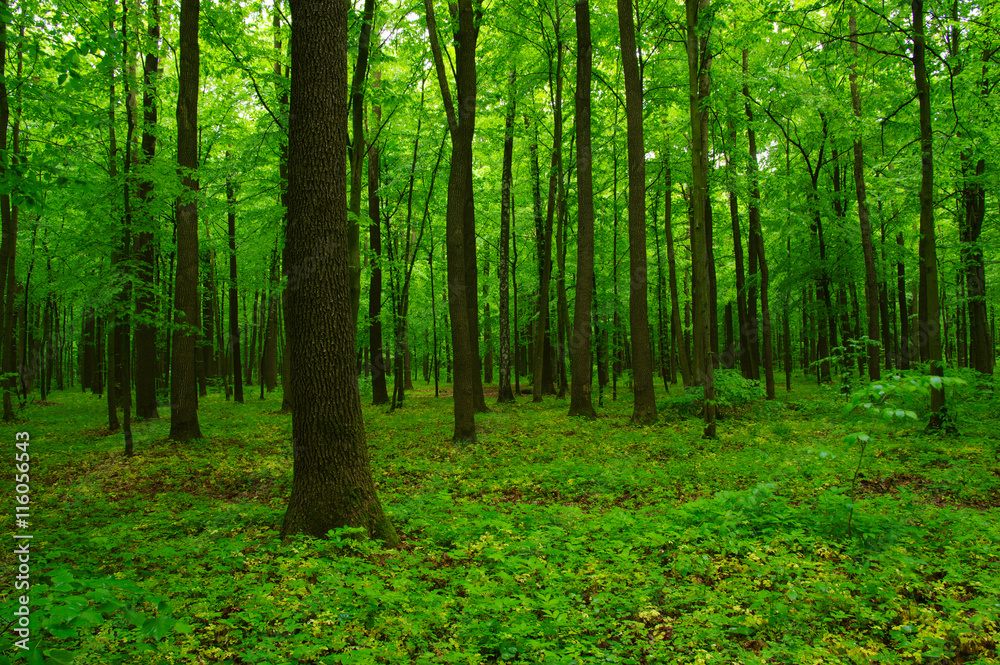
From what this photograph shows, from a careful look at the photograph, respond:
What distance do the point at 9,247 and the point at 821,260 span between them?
26341 mm

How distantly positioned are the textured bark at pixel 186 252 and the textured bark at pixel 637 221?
9.69 m

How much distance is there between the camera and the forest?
371 cm

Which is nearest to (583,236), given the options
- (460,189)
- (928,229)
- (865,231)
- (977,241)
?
(460,189)

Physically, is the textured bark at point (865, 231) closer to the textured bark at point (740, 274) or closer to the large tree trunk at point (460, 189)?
the textured bark at point (740, 274)

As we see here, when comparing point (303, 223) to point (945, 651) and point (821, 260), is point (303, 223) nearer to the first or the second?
point (945, 651)

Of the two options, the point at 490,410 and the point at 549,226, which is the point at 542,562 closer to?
the point at 490,410

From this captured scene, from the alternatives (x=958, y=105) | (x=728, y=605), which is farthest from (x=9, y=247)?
(x=958, y=105)

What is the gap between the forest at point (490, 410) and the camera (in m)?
3.71

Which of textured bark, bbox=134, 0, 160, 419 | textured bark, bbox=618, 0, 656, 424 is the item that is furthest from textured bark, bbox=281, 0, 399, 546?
textured bark, bbox=618, 0, 656, 424

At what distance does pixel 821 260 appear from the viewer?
1944 cm

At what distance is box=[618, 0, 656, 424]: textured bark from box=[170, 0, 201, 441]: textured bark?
969 cm

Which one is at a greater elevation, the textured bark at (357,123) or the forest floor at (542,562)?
the textured bark at (357,123)

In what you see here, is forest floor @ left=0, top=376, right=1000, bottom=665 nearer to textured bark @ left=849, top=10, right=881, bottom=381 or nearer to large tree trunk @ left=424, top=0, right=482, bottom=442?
large tree trunk @ left=424, top=0, right=482, bottom=442

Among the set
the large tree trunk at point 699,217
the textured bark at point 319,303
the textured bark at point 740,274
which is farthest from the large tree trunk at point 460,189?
the textured bark at point 740,274
